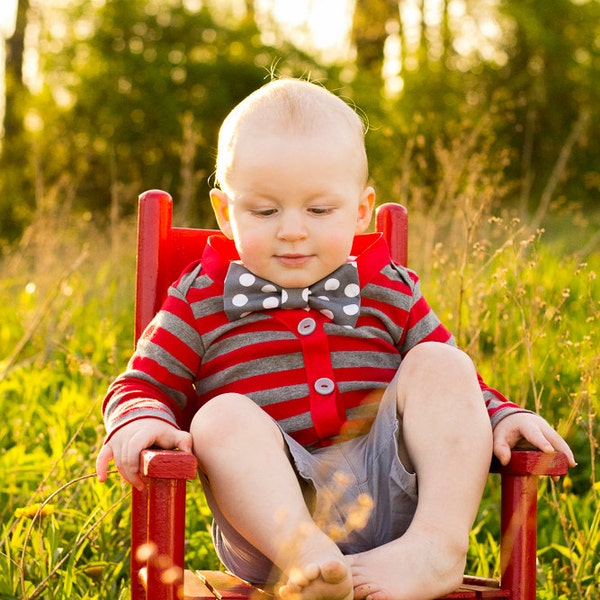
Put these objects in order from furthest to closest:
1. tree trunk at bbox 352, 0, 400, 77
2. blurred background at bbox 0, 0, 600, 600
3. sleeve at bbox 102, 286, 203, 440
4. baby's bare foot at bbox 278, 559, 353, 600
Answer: tree trunk at bbox 352, 0, 400, 77
blurred background at bbox 0, 0, 600, 600
sleeve at bbox 102, 286, 203, 440
baby's bare foot at bbox 278, 559, 353, 600

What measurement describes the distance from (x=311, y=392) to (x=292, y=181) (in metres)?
0.39

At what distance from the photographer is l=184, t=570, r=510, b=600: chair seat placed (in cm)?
168

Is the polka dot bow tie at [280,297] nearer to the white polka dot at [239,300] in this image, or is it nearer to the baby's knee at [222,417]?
the white polka dot at [239,300]

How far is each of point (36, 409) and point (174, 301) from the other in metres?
1.52

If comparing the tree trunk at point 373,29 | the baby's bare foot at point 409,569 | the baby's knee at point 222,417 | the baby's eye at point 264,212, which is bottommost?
the baby's bare foot at point 409,569

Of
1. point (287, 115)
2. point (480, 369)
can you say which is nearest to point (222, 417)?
point (287, 115)

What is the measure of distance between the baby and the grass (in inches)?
11.3

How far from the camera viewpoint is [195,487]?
9.43 feet

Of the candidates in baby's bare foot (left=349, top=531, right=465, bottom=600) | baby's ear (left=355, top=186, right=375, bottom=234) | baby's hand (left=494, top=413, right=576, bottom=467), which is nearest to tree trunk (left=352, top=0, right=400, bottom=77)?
baby's ear (left=355, top=186, right=375, bottom=234)

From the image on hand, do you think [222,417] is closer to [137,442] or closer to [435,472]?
[137,442]

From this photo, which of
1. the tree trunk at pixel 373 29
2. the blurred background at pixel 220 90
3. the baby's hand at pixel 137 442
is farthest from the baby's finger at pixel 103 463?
the tree trunk at pixel 373 29

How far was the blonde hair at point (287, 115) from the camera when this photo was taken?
77.5 inches

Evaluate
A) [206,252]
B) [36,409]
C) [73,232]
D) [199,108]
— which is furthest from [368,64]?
[206,252]

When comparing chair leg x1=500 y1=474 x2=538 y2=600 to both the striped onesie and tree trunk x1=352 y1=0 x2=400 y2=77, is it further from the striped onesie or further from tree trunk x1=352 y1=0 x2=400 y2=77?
tree trunk x1=352 y1=0 x2=400 y2=77
